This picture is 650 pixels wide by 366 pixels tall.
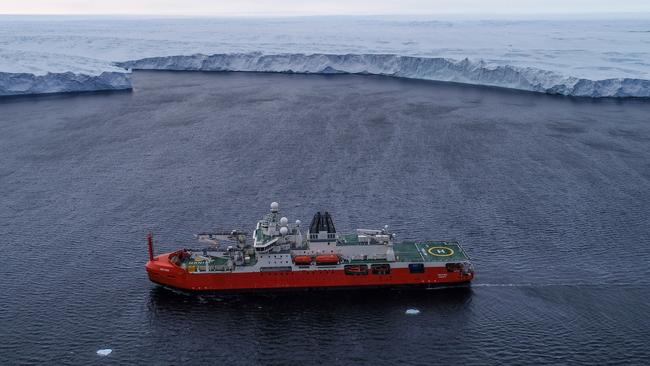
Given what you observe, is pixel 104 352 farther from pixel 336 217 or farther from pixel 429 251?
pixel 336 217

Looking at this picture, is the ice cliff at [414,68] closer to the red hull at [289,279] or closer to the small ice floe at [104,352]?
the red hull at [289,279]

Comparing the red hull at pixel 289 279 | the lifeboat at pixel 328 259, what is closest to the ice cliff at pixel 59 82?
the red hull at pixel 289 279

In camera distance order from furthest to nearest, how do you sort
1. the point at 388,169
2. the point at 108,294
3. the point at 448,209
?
the point at 388,169, the point at 448,209, the point at 108,294

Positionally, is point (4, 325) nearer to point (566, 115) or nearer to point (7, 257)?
point (7, 257)

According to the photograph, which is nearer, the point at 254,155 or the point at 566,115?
the point at 254,155

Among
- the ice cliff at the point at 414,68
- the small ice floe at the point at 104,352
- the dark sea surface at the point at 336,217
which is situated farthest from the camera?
the ice cliff at the point at 414,68

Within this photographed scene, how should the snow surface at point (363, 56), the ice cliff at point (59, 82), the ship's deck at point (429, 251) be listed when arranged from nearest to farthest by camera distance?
the ship's deck at point (429, 251) < the ice cliff at point (59, 82) < the snow surface at point (363, 56)

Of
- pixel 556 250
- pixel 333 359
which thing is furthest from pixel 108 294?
pixel 556 250
